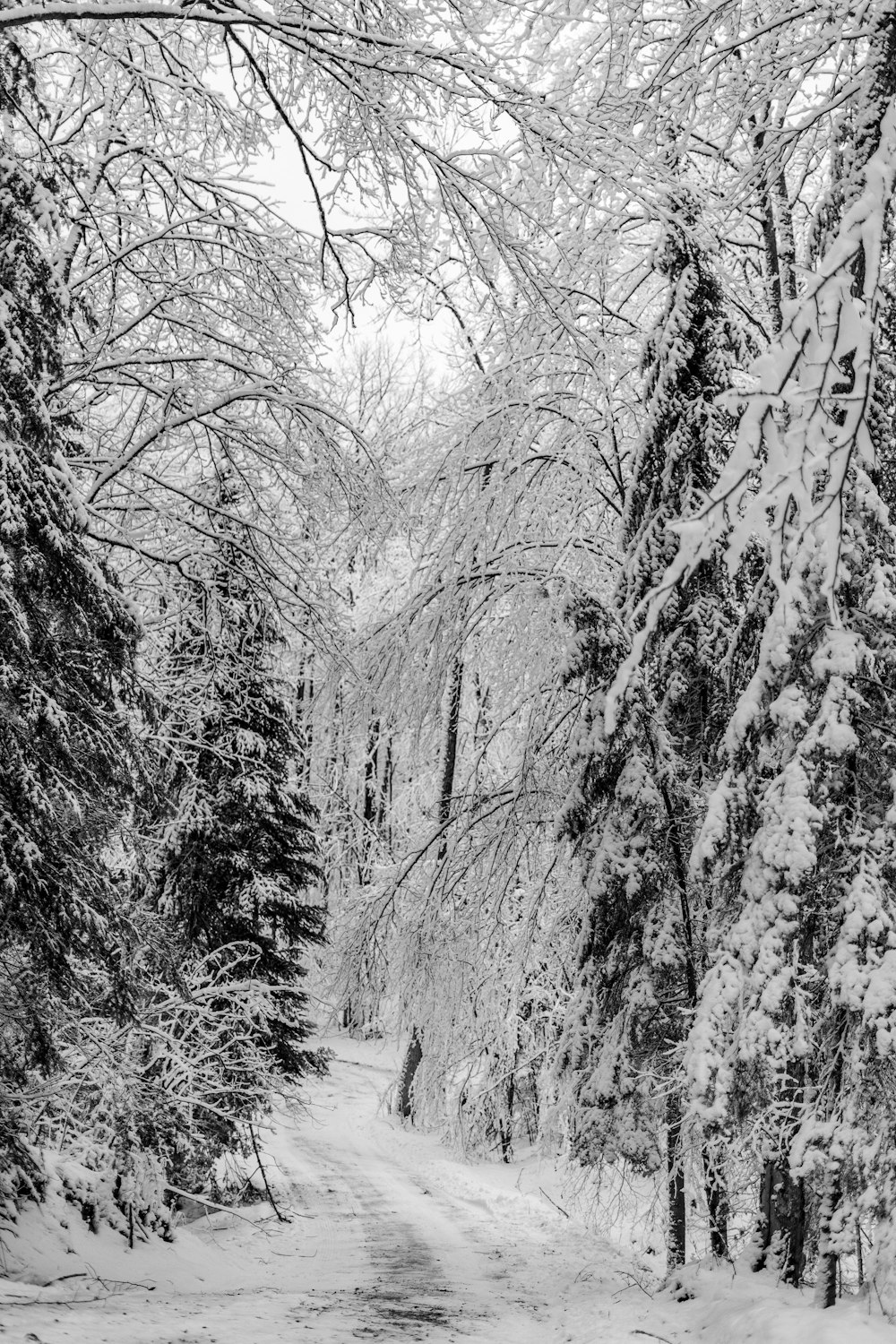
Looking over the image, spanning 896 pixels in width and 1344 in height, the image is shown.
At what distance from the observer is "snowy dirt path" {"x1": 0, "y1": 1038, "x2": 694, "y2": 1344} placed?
21.6 ft

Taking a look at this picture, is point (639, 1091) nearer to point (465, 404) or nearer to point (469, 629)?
point (469, 629)

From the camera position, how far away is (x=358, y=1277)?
373 inches

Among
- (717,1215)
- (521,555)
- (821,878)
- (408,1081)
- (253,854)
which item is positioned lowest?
(408,1081)

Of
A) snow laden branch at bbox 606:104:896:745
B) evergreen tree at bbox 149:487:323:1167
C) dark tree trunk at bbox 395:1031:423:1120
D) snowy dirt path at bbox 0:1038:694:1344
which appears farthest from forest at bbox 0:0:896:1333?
dark tree trunk at bbox 395:1031:423:1120

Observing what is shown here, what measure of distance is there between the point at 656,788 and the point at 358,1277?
566 cm

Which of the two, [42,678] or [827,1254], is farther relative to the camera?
[42,678]

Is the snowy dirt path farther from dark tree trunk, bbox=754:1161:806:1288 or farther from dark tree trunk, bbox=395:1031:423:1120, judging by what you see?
dark tree trunk, bbox=395:1031:423:1120

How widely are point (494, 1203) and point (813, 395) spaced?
49.8 feet

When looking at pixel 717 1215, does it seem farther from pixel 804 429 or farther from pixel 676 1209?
pixel 804 429

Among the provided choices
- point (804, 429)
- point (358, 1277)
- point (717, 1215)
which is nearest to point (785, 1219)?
point (717, 1215)

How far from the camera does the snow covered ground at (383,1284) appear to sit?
598 centimetres

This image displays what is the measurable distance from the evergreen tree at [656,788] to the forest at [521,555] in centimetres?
4

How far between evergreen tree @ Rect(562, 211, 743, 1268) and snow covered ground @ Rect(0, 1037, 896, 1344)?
113 centimetres

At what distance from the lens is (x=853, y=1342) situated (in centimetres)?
465
